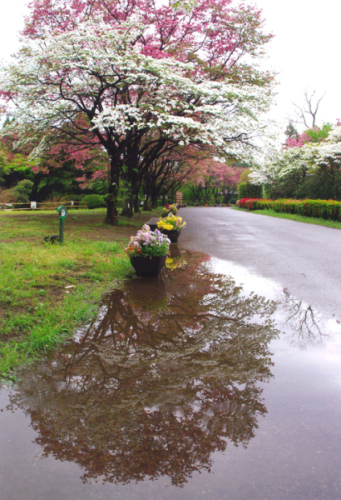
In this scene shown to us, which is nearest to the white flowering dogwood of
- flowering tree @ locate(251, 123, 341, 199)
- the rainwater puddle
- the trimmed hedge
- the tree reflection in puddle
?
flowering tree @ locate(251, 123, 341, 199)

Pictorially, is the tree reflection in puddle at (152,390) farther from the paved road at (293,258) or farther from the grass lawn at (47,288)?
the paved road at (293,258)

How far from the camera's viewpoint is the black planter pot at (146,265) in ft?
23.8

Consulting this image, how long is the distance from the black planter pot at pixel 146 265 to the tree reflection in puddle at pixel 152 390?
188cm

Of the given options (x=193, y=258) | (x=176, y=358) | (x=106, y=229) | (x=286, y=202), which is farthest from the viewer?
(x=286, y=202)

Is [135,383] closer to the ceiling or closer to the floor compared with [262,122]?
closer to the floor

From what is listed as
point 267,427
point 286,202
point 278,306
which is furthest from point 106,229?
point 286,202

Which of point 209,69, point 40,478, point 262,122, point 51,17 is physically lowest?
point 40,478

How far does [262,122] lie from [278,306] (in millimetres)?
12683

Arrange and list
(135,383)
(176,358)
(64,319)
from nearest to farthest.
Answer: (135,383)
(176,358)
(64,319)

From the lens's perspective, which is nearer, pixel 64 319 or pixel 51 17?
pixel 64 319

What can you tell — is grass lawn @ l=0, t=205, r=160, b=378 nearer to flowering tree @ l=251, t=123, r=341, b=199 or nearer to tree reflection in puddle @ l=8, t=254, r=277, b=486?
tree reflection in puddle @ l=8, t=254, r=277, b=486

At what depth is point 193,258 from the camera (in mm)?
9930

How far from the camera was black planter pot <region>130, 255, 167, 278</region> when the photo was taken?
727 centimetres

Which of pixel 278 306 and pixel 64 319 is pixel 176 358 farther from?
pixel 278 306
